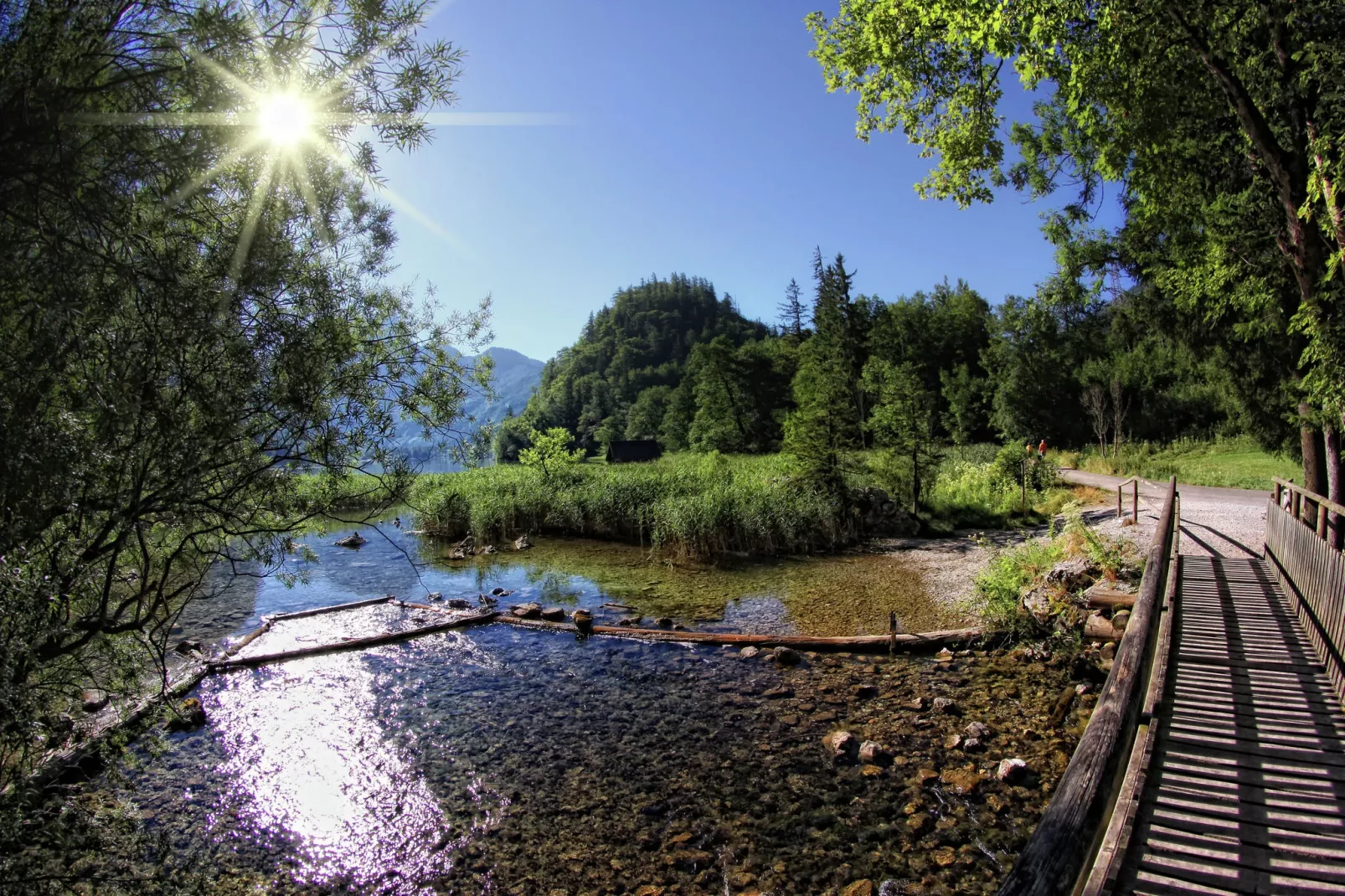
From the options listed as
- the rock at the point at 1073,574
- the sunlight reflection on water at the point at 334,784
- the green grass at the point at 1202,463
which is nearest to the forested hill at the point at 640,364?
the green grass at the point at 1202,463

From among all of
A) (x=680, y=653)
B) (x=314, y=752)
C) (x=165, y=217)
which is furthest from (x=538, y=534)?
(x=165, y=217)

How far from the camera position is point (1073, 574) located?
1148 centimetres

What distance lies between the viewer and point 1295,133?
9070mm

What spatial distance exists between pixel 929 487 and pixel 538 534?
15.2 metres

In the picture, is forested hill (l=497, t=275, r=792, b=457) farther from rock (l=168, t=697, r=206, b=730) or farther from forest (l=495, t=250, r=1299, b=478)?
rock (l=168, t=697, r=206, b=730)

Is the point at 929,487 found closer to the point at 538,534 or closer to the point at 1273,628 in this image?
the point at 538,534

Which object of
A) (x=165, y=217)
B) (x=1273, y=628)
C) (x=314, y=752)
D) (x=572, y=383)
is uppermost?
(x=572, y=383)

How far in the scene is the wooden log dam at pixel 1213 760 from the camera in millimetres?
2863

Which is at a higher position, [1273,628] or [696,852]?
[1273,628]

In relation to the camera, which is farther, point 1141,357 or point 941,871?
point 1141,357

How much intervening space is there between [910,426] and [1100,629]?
14.7m

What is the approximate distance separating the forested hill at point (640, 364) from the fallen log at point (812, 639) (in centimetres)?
5425

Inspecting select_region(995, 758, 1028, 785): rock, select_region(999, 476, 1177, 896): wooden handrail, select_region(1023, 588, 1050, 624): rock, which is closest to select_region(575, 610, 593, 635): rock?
select_region(995, 758, 1028, 785): rock

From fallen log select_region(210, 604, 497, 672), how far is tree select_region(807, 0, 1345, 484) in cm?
1179
